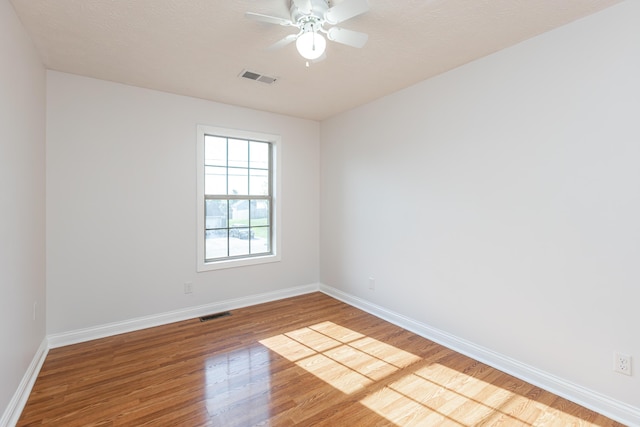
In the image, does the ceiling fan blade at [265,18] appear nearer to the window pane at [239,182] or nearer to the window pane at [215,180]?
the window pane at [215,180]

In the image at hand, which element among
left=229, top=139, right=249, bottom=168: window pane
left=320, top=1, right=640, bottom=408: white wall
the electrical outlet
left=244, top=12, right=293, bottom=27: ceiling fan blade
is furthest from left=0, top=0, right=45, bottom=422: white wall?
the electrical outlet

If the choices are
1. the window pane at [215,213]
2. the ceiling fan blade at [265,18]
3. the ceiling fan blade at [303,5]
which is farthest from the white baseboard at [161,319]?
the ceiling fan blade at [303,5]

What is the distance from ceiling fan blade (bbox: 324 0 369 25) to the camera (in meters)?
1.66

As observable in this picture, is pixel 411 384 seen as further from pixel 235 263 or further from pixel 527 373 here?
pixel 235 263

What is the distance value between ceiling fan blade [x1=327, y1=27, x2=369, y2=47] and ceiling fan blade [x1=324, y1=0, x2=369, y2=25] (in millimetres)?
53

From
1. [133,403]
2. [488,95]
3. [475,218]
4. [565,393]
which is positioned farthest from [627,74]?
[133,403]

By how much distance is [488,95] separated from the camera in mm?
2514

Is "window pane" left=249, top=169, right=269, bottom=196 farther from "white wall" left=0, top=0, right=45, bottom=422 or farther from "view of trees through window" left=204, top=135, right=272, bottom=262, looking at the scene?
"white wall" left=0, top=0, right=45, bottom=422

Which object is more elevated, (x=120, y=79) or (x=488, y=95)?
(x=120, y=79)

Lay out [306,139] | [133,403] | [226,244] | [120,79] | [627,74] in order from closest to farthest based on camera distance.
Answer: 1. [627,74]
2. [133,403]
3. [120,79]
4. [226,244]
5. [306,139]

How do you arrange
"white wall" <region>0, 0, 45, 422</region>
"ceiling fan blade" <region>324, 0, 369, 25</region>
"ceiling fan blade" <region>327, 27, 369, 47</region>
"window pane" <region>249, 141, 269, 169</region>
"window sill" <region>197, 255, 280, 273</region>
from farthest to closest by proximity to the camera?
"window pane" <region>249, 141, 269, 169</region> → "window sill" <region>197, 255, 280, 273</region> → "ceiling fan blade" <region>327, 27, 369, 47</region> → "white wall" <region>0, 0, 45, 422</region> → "ceiling fan blade" <region>324, 0, 369, 25</region>

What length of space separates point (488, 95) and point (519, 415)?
7.54 ft

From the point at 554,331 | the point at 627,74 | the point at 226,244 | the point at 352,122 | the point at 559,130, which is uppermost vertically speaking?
the point at 352,122

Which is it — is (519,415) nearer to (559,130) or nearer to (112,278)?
(559,130)
